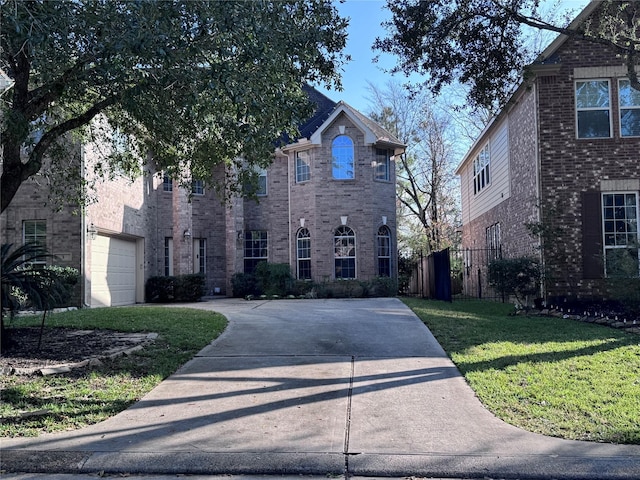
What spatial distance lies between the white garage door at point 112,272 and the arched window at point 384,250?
8.91 meters

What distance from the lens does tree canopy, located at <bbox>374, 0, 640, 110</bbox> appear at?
34.4 ft

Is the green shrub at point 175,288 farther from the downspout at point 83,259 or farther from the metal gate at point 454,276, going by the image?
the metal gate at point 454,276

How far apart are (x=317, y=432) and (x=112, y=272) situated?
14.1 meters

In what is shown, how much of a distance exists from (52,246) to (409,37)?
11094mm

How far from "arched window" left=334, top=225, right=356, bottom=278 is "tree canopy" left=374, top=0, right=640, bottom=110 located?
9807 mm

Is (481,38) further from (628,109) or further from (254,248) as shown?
(254,248)

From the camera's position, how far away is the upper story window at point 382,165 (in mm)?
21391

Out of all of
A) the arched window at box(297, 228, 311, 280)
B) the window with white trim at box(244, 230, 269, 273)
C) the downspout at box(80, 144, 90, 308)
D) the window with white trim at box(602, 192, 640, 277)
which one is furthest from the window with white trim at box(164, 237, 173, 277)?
the window with white trim at box(602, 192, 640, 277)

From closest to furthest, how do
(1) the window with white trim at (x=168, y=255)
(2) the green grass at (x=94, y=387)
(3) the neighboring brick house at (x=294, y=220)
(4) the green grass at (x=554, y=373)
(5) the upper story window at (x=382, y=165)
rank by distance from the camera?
(4) the green grass at (x=554, y=373) → (2) the green grass at (x=94, y=387) → (3) the neighboring brick house at (x=294, y=220) → (1) the window with white trim at (x=168, y=255) → (5) the upper story window at (x=382, y=165)

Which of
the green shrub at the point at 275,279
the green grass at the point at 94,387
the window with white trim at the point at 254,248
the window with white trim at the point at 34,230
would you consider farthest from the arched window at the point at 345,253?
the green grass at the point at 94,387

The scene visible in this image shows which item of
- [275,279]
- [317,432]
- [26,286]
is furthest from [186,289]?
[317,432]

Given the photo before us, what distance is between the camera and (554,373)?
700 cm

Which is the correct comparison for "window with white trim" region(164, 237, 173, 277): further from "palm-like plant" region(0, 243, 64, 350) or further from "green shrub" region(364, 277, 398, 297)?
"palm-like plant" region(0, 243, 64, 350)

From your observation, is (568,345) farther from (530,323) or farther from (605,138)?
(605,138)
